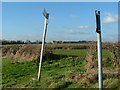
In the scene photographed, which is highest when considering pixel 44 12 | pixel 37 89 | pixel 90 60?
pixel 44 12

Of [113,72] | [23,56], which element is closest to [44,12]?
[113,72]

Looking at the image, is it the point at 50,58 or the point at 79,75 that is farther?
the point at 50,58

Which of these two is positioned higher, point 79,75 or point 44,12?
point 44,12

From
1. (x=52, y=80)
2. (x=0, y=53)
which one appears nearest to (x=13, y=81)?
(x=52, y=80)

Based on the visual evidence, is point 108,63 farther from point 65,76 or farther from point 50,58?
point 50,58

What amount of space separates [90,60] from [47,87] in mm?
4683

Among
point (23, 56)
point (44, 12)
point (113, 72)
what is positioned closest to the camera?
point (113, 72)

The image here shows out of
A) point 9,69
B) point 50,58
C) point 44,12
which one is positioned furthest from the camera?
point 50,58

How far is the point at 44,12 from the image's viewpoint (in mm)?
14453

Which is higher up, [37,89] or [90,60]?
[90,60]

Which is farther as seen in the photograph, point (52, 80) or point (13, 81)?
point (13, 81)

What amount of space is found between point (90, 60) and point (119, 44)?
2.35 m

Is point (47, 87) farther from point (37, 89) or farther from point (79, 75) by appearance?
point (79, 75)

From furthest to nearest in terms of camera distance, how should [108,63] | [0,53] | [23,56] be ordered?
1. [0,53]
2. [23,56]
3. [108,63]
